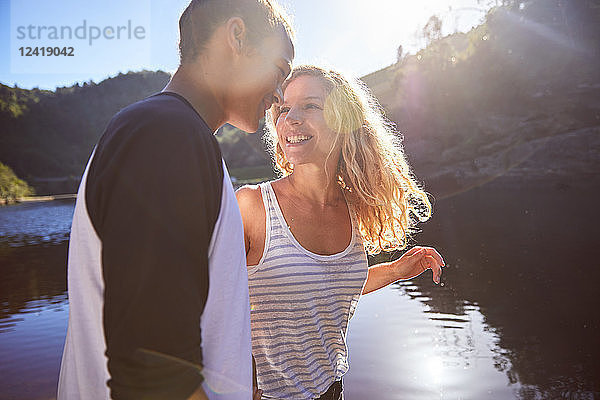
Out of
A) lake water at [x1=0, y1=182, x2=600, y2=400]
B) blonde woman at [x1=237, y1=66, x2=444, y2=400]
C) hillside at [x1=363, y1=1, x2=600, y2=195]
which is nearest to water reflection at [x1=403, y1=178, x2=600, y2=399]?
lake water at [x1=0, y1=182, x2=600, y2=400]

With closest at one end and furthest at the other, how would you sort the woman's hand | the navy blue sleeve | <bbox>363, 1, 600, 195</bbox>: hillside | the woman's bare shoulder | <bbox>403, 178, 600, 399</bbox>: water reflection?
the navy blue sleeve, the woman's bare shoulder, the woman's hand, <bbox>403, 178, 600, 399</bbox>: water reflection, <bbox>363, 1, 600, 195</bbox>: hillside

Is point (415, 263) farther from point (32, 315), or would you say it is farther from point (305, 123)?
point (32, 315)

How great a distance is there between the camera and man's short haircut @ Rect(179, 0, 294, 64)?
1.31 m

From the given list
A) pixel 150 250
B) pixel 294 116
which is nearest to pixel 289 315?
pixel 294 116

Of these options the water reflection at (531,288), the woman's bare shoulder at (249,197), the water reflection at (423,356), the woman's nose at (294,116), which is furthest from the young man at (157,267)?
the water reflection at (531,288)

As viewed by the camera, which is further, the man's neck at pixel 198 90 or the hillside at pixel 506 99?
the hillside at pixel 506 99

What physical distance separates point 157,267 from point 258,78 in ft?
2.47

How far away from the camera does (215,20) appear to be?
52.0 inches

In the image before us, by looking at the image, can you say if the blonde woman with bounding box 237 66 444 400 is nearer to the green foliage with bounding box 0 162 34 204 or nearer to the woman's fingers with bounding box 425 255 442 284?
the woman's fingers with bounding box 425 255 442 284

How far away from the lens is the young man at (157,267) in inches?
36.5

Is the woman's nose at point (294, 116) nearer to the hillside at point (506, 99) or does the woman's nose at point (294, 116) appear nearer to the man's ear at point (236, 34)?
the man's ear at point (236, 34)

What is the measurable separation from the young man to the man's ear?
20 cm

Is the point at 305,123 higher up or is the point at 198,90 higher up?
the point at 305,123

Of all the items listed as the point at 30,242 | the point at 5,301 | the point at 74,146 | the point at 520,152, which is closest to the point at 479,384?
the point at 5,301
